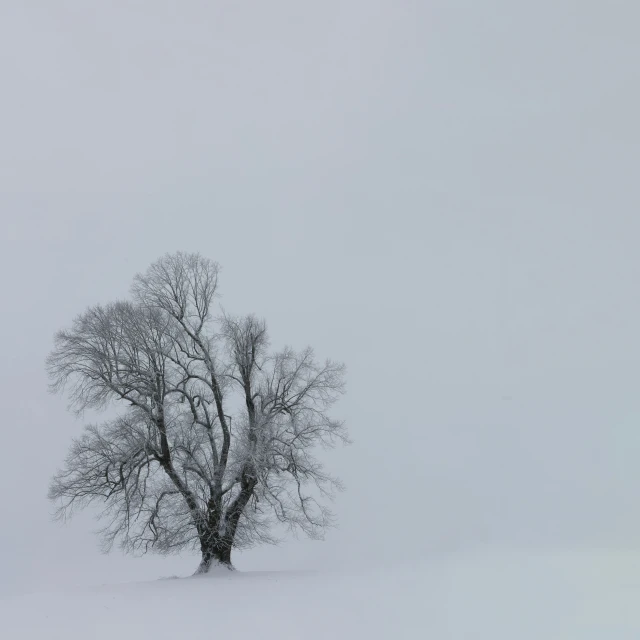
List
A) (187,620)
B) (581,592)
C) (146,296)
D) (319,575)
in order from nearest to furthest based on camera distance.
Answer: (187,620)
(581,592)
(319,575)
(146,296)

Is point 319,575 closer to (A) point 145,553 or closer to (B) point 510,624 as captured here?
(A) point 145,553

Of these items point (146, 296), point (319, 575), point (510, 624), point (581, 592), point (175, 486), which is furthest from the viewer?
point (146, 296)

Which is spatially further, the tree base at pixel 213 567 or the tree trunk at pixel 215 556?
the tree trunk at pixel 215 556

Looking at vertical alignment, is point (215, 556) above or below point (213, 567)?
above

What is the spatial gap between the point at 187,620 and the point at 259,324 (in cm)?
1399

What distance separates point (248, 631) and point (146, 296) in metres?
15.8

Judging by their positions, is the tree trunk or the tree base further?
the tree trunk

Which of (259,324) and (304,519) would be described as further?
(259,324)

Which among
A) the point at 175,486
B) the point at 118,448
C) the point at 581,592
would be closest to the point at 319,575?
the point at 175,486

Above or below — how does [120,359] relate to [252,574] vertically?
above

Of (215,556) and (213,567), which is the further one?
(215,556)

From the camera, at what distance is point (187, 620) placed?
49.4ft

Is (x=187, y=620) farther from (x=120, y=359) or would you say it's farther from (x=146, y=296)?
(x=146, y=296)

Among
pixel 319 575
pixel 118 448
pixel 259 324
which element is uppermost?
pixel 259 324
